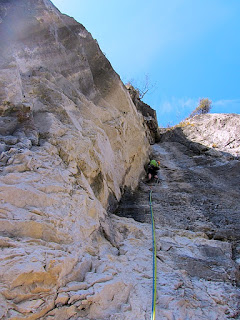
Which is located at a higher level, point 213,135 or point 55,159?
point 213,135

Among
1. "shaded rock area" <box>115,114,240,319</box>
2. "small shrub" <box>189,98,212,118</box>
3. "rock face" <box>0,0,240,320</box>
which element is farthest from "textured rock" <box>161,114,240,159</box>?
"small shrub" <box>189,98,212,118</box>

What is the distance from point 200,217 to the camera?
18.7 feet

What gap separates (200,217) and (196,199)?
1.06m

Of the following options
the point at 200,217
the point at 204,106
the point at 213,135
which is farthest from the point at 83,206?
the point at 204,106

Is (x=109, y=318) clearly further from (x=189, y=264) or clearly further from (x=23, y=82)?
(x=23, y=82)

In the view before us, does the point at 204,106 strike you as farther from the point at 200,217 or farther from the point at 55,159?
the point at 55,159

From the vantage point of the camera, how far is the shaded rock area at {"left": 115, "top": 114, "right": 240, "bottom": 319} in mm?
3324

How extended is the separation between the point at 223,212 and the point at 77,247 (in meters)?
4.00

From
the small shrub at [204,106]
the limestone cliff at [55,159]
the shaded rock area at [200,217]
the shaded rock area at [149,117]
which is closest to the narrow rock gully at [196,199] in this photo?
the shaded rock area at [200,217]

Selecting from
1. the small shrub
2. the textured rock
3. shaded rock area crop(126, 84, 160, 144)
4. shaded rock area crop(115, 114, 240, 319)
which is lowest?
shaded rock area crop(115, 114, 240, 319)

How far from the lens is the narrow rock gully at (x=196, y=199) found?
17.5 feet

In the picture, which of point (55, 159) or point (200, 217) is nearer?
point (55, 159)

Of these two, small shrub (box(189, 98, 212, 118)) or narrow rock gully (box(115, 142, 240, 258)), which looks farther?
small shrub (box(189, 98, 212, 118))

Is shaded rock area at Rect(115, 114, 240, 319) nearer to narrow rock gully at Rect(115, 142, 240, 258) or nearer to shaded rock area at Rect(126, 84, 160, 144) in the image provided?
narrow rock gully at Rect(115, 142, 240, 258)
